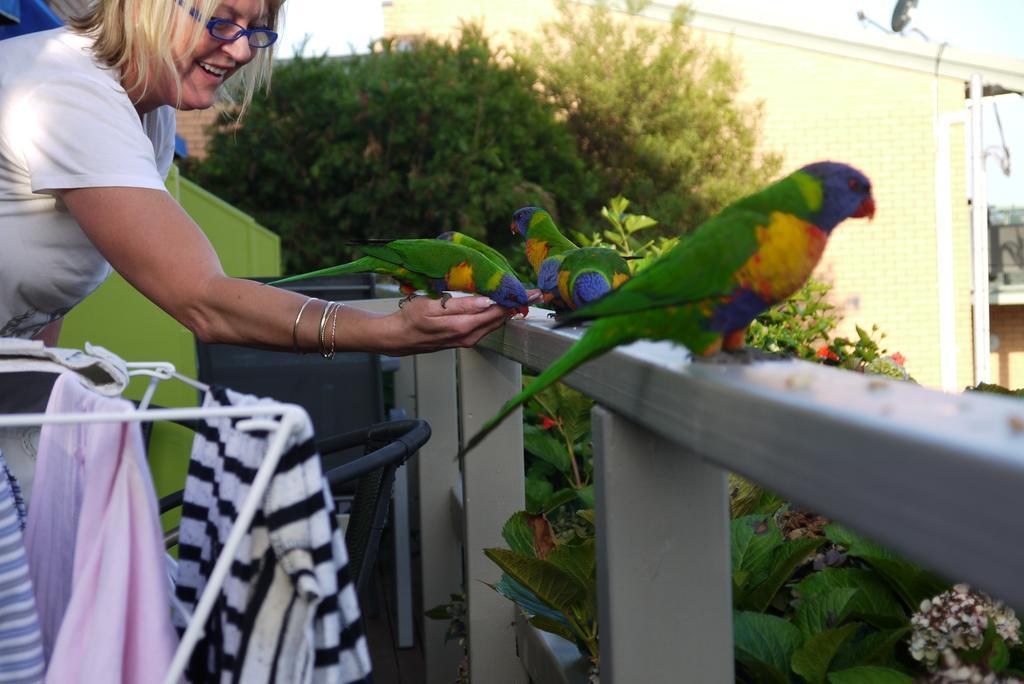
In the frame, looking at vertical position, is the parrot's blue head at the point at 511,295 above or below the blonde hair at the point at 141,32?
below

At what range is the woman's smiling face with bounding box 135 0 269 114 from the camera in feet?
5.16

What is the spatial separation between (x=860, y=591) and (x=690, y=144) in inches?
454

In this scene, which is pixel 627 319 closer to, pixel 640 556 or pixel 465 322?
pixel 640 556

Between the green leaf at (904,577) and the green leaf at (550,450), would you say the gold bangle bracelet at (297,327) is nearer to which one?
the green leaf at (904,577)

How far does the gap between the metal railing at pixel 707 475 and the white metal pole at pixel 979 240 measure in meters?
11.3

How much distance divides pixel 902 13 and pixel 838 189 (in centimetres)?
1336

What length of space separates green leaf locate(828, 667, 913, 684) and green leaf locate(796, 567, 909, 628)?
0.66 feet

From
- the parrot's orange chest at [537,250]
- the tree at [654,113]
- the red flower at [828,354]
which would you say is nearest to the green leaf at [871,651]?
the parrot's orange chest at [537,250]

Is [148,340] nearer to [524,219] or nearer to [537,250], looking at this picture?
[524,219]

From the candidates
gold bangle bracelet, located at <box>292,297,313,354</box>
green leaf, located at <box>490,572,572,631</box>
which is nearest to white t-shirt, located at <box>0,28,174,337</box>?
gold bangle bracelet, located at <box>292,297,313,354</box>

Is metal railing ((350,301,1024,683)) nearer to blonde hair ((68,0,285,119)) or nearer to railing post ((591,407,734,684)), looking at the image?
railing post ((591,407,734,684))

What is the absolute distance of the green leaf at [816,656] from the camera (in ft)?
4.02

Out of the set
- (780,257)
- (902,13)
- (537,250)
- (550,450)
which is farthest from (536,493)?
(902,13)

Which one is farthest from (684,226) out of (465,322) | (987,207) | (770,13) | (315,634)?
(315,634)
